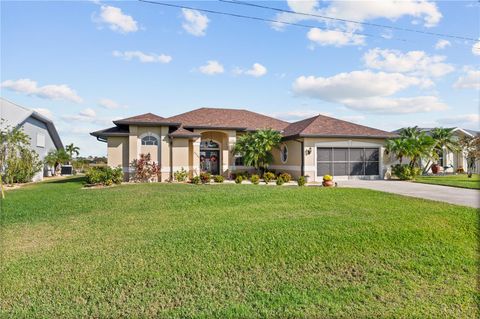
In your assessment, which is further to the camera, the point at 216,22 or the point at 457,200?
the point at 457,200

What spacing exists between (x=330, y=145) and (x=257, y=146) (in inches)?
204

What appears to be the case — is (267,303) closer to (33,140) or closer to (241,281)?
(241,281)

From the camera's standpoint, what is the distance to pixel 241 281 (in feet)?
15.2

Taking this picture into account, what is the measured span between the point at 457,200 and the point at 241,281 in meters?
10.4

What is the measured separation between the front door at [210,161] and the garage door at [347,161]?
817cm

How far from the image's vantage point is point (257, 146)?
1995cm

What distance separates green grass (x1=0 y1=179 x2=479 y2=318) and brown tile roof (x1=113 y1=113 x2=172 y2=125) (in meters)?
9.97

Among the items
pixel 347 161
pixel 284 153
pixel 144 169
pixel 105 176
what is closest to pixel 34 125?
pixel 105 176

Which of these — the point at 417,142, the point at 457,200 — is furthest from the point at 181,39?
the point at 417,142

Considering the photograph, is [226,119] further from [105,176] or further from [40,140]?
[40,140]

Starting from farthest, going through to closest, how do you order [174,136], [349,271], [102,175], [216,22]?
[174,136] < [102,175] < [216,22] < [349,271]

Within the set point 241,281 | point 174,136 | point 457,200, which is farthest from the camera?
point 174,136

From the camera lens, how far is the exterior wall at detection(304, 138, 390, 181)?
64.3 ft

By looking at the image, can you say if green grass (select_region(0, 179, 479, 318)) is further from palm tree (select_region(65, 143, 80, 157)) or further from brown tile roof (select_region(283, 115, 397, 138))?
palm tree (select_region(65, 143, 80, 157))
